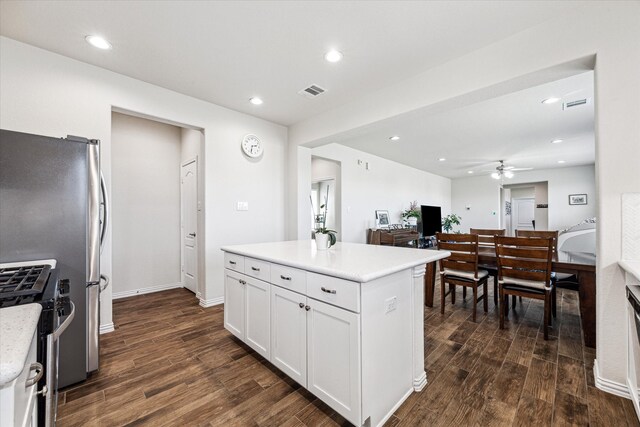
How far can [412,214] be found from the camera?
7.18 metres

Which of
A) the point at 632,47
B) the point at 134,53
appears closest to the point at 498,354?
the point at 632,47

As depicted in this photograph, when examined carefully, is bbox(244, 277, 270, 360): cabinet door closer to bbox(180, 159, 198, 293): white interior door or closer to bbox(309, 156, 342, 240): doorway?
bbox(180, 159, 198, 293): white interior door

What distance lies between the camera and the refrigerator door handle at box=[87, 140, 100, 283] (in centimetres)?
189

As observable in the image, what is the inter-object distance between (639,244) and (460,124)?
289cm

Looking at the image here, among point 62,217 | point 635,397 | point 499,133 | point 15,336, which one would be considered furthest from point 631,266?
point 499,133

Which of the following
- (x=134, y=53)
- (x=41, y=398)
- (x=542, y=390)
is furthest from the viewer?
(x=134, y=53)

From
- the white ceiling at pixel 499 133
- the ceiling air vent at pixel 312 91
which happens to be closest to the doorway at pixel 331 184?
the white ceiling at pixel 499 133

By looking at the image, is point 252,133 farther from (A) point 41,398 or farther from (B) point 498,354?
(B) point 498,354

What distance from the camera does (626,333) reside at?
1687 millimetres

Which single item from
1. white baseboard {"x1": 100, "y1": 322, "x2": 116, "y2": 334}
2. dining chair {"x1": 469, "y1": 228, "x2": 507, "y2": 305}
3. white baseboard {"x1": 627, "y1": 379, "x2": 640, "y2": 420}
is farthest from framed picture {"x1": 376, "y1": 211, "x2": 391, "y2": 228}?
white baseboard {"x1": 100, "y1": 322, "x2": 116, "y2": 334}

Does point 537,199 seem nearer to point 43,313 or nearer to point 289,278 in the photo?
point 289,278

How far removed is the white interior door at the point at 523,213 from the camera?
9859mm

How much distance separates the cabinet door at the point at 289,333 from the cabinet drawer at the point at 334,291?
124 millimetres

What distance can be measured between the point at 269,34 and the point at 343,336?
225cm
